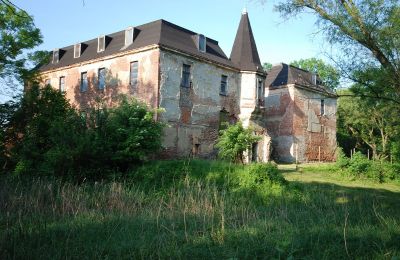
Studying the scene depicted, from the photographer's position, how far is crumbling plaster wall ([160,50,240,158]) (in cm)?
2481

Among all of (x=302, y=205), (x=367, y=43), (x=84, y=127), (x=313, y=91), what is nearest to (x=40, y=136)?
(x=84, y=127)

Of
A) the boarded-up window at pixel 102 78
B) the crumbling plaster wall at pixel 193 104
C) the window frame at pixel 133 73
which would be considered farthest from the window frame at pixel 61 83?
the crumbling plaster wall at pixel 193 104

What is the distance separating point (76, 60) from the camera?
101ft

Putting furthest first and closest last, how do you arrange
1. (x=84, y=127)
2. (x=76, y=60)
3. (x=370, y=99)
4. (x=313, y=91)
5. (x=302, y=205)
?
(x=313, y=91)
(x=76, y=60)
(x=84, y=127)
(x=370, y=99)
(x=302, y=205)

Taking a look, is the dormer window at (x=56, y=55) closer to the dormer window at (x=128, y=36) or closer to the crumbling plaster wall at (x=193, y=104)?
the dormer window at (x=128, y=36)

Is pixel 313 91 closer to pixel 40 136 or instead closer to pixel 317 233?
pixel 40 136

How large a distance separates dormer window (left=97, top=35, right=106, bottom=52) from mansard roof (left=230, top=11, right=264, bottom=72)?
374 inches

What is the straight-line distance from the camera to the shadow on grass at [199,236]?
6.68 metres

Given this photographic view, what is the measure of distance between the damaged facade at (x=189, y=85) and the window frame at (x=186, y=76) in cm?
7

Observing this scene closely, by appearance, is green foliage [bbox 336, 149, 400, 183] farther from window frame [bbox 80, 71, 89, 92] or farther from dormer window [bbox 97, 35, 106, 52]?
window frame [bbox 80, 71, 89, 92]

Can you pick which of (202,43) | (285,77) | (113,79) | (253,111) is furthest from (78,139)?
(285,77)

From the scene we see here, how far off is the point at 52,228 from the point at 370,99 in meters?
10.00

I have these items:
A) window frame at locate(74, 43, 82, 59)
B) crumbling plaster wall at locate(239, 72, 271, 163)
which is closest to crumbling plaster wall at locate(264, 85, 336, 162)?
crumbling plaster wall at locate(239, 72, 271, 163)

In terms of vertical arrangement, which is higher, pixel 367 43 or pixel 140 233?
pixel 367 43
